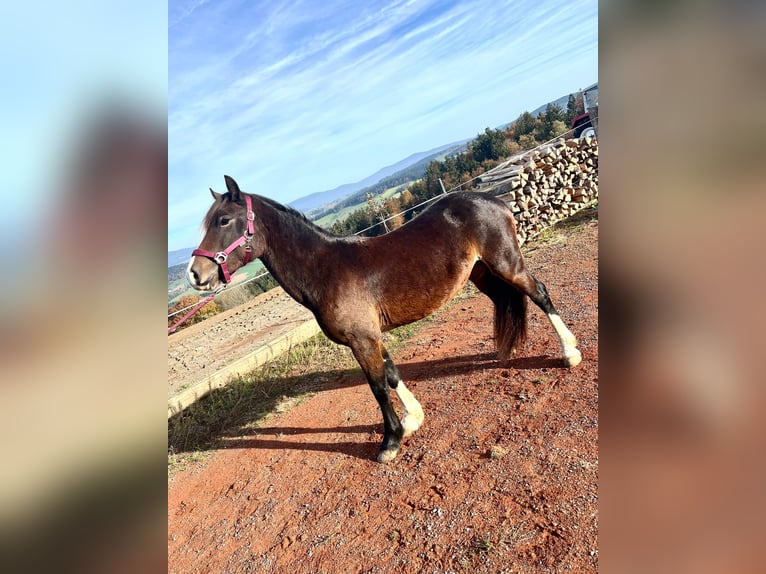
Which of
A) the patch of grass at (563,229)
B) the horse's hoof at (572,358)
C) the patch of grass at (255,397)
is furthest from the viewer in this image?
the patch of grass at (563,229)

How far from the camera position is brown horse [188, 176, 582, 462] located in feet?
9.68

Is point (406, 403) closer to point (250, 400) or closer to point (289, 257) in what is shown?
point (289, 257)

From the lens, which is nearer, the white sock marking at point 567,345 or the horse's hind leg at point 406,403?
the horse's hind leg at point 406,403

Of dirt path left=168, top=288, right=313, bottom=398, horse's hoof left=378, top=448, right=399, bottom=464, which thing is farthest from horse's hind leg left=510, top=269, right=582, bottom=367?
dirt path left=168, top=288, right=313, bottom=398

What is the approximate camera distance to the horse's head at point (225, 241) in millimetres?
2855

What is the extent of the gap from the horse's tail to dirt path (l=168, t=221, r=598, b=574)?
0.21m

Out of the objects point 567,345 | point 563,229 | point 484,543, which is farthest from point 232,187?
point 563,229

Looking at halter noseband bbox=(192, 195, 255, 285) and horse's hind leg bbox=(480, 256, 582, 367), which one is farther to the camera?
horse's hind leg bbox=(480, 256, 582, 367)

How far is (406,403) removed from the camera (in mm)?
3361

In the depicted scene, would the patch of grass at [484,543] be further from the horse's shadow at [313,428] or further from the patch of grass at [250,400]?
the patch of grass at [250,400]

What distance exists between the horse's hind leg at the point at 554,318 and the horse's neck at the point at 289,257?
1623mm

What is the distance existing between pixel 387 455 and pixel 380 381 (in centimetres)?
53

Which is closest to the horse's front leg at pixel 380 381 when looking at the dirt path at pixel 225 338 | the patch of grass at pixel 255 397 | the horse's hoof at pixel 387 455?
the horse's hoof at pixel 387 455

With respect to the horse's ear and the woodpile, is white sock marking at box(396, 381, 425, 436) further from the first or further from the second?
the woodpile
